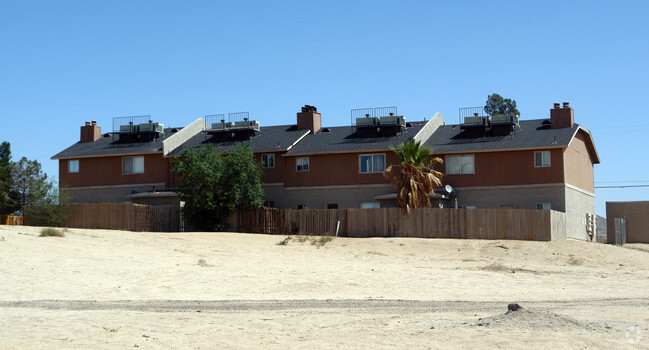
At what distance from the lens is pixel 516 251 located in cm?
3778

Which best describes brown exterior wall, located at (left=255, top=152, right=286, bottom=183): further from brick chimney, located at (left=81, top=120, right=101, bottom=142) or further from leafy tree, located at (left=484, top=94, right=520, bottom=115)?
leafy tree, located at (left=484, top=94, right=520, bottom=115)

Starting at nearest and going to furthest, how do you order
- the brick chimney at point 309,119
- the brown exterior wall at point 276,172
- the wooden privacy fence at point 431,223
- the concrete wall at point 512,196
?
the wooden privacy fence at point 431,223 < the concrete wall at point 512,196 < the brown exterior wall at point 276,172 < the brick chimney at point 309,119

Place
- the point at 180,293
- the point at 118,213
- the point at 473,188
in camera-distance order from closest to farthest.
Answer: the point at 180,293
the point at 118,213
the point at 473,188

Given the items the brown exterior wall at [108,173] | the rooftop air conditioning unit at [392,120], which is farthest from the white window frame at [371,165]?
the brown exterior wall at [108,173]

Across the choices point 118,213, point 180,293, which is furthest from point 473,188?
point 180,293

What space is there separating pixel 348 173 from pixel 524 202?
1155 cm

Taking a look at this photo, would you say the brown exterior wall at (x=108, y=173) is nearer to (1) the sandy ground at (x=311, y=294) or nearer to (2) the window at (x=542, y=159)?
(1) the sandy ground at (x=311, y=294)

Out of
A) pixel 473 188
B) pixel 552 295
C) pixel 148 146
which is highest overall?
pixel 148 146

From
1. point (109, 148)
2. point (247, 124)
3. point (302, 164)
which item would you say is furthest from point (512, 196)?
point (109, 148)

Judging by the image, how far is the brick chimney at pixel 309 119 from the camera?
5972 centimetres

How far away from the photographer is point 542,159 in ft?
164

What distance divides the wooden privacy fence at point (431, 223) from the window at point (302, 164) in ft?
26.1

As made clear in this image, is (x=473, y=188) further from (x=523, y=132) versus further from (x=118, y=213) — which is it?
(x=118, y=213)

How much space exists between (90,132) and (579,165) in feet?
122
